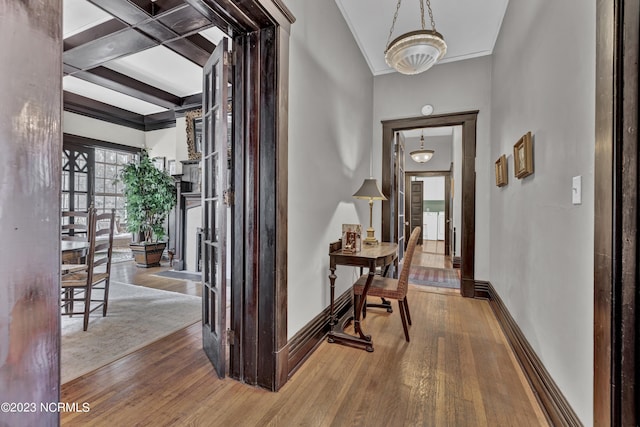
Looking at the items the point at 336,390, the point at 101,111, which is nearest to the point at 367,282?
the point at 336,390

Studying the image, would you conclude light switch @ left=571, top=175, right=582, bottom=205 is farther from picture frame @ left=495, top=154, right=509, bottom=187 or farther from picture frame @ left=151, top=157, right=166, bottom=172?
picture frame @ left=151, top=157, right=166, bottom=172

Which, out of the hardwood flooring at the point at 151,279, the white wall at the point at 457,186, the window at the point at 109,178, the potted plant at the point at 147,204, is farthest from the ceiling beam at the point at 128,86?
the white wall at the point at 457,186

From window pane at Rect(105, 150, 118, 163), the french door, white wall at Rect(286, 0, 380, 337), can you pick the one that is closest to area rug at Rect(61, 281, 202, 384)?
the french door

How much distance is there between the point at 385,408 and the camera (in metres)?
1.63

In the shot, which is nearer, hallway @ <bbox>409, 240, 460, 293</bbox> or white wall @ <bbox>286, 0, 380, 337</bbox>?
white wall @ <bbox>286, 0, 380, 337</bbox>

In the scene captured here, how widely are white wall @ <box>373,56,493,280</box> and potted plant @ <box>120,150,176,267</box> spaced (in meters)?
3.89

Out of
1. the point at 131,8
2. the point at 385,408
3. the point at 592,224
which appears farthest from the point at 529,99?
the point at 131,8

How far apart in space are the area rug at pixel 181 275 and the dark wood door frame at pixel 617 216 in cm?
451

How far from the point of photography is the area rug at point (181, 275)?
4.63 metres

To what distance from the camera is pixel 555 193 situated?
1581 millimetres

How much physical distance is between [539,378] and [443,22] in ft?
10.8

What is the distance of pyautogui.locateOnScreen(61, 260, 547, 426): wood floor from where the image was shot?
1.56 meters

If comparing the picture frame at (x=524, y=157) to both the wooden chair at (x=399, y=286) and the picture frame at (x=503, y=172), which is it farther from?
the wooden chair at (x=399, y=286)

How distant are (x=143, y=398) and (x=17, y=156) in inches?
63.0
